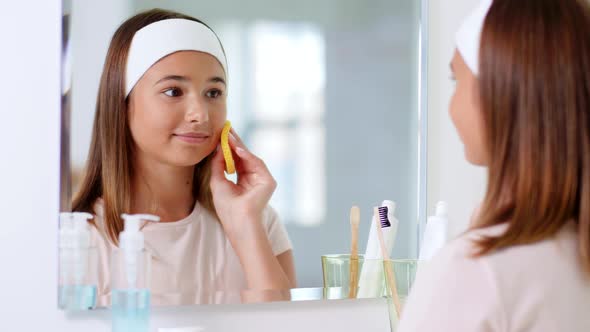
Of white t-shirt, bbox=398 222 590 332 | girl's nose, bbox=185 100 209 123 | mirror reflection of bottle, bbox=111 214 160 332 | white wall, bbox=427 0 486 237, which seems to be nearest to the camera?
white t-shirt, bbox=398 222 590 332

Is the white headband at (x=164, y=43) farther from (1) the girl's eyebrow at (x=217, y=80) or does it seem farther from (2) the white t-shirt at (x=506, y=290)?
(2) the white t-shirt at (x=506, y=290)

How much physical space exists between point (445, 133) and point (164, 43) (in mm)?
487

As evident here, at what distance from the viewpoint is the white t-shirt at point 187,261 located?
40.3 inches

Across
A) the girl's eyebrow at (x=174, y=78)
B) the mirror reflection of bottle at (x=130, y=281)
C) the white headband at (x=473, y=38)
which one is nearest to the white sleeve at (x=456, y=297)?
the white headband at (x=473, y=38)

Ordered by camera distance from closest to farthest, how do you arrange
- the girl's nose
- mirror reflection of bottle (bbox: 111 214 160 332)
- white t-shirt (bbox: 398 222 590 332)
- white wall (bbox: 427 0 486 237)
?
white t-shirt (bbox: 398 222 590 332) < mirror reflection of bottle (bbox: 111 214 160 332) < the girl's nose < white wall (bbox: 427 0 486 237)

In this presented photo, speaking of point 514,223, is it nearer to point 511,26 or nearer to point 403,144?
point 511,26

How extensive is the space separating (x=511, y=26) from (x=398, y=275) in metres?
0.57

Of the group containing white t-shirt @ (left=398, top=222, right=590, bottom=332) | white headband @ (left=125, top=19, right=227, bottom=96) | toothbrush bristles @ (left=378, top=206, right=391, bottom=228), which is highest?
white headband @ (left=125, top=19, right=227, bottom=96)

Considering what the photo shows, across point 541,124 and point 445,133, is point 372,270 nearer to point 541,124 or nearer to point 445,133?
point 445,133

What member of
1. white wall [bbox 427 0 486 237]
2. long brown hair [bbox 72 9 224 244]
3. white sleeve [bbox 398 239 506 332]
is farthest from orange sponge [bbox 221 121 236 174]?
white sleeve [bbox 398 239 506 332]

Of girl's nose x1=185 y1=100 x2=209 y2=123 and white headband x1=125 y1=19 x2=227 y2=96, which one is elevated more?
white headband x1=125 y1=19 x2=227 y2=96

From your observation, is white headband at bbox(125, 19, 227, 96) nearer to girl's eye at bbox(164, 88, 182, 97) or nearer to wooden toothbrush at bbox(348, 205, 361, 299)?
girl's eye at bbox(164, 88, 182, 97)

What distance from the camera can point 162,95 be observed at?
1.04 metres

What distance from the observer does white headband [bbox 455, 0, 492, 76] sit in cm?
71
